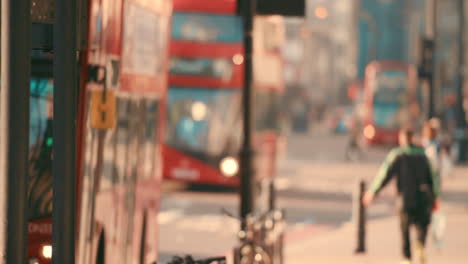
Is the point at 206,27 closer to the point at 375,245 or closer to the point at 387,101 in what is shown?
the point at 375,245

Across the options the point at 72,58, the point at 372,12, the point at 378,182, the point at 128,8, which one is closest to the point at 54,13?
the point at 72,58

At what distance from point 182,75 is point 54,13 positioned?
18535 mm

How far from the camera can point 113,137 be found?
902cm

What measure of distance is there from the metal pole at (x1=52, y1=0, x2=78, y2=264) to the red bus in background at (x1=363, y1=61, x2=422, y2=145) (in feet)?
151

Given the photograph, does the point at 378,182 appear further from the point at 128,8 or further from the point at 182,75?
the point at 182,75

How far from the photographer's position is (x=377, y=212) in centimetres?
2386

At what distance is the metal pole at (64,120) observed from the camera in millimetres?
6145

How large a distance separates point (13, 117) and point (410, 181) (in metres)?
7.70

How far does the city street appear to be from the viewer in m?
17.9

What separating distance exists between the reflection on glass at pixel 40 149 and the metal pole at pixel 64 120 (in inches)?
84.1

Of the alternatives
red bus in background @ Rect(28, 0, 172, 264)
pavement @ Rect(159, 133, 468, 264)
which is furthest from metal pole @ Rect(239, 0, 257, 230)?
pavement @ Rect(159, 133, 468, 264)

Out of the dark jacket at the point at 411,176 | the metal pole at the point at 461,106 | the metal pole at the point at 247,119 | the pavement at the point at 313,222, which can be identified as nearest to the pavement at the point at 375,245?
the pavement at the point at 313,222

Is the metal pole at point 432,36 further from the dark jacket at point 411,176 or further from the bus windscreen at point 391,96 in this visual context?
the bus windscreen at point 391,96

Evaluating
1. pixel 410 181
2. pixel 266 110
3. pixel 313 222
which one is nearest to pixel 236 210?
pixel 313 222
